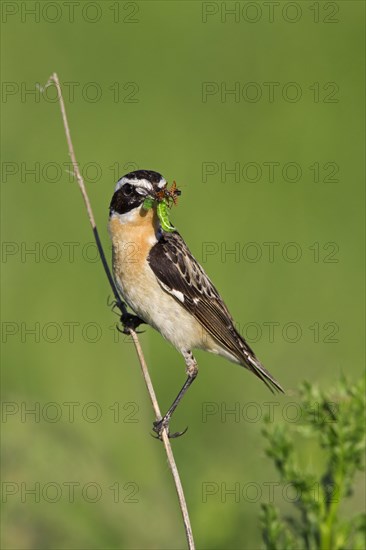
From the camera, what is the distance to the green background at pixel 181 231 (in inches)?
198

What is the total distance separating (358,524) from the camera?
3082 millimetres

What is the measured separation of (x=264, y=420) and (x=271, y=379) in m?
2.21

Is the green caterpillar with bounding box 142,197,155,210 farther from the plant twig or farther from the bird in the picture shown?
the plant twig

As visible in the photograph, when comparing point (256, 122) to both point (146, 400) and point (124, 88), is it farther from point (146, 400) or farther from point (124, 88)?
point (146, 400)

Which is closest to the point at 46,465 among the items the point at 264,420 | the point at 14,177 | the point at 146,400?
the point at 146,400

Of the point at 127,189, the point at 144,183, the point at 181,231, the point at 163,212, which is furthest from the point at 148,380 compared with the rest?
the point at 181,231

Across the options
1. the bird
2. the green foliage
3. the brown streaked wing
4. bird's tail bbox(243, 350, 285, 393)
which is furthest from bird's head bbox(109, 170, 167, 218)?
the green foliage

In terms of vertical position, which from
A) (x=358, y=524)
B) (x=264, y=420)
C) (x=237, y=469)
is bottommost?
(x=237, y=469)

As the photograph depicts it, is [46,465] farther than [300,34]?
No

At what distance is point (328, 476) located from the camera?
126 inches

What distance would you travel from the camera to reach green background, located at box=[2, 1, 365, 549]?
5.02m

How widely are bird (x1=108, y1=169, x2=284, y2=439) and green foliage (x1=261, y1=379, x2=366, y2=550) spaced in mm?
2165

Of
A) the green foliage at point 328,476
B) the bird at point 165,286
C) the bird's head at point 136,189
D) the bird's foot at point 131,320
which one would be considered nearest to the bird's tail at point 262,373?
the bird at point 165,286

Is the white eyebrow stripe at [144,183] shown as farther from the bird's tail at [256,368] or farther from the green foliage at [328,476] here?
the green foliage at [328,476]
